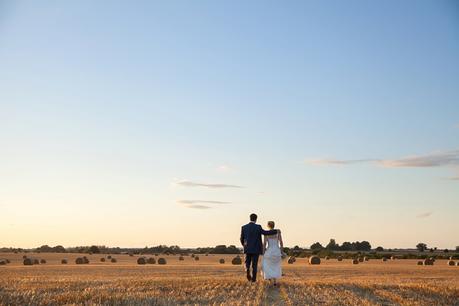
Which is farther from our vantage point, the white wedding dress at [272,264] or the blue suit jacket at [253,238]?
the blue suit jacket at [253,238]

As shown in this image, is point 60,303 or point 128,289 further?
Result: point 128,289

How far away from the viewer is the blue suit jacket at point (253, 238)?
16875 mm

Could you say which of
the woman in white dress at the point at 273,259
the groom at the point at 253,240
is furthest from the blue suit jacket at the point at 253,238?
the woman in white dress at the point at 273,259

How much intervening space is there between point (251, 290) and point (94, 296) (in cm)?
437

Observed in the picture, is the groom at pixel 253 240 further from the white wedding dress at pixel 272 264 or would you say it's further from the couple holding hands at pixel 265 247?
the white wedding dress at pixel 272 264

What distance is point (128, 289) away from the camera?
46.3 ft

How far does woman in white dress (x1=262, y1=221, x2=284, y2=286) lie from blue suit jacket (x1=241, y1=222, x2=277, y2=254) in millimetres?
204

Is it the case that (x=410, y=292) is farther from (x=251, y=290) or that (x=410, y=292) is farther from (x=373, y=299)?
(x=251, y=290)

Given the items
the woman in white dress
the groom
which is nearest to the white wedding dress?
the woman in white dress

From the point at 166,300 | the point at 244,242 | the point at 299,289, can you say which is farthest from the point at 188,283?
the point at 166,300

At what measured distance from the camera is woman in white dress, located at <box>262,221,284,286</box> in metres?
16.6

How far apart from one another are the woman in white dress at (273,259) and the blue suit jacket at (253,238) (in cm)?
20

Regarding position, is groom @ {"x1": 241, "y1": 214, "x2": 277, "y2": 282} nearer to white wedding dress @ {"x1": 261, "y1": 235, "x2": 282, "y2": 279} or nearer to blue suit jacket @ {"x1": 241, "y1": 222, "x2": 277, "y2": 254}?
blue suit jacket @ {"x1": 241, "y1": 222, "x2": 277, "y2": 254}

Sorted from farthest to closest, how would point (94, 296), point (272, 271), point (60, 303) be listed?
1. point (272, 271)
2. point (94, 296)
3. point (60, 303)
